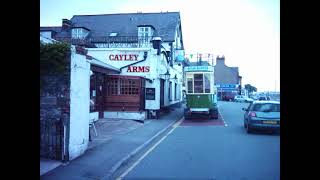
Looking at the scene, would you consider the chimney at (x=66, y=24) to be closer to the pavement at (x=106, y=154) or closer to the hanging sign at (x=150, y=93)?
the hanging sign at (x=150, y=93)

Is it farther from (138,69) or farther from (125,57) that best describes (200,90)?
(125,57)

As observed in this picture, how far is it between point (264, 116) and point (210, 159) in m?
7.26

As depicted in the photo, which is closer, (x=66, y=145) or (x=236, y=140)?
(x=66, y=145)

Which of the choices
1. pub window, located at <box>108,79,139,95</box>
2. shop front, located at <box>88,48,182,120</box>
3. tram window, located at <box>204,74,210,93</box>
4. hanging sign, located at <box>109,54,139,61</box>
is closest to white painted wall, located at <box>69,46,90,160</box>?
shop front, located at <box>88,48,182,120</box>

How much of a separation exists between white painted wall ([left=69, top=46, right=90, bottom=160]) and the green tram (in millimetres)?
16338

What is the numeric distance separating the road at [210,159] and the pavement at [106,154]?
440 millimetres

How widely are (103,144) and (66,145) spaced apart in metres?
3.61

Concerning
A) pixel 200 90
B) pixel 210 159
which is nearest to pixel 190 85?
pixel 200 90

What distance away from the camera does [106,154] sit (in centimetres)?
1248

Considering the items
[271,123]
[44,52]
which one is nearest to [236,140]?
[271,123]

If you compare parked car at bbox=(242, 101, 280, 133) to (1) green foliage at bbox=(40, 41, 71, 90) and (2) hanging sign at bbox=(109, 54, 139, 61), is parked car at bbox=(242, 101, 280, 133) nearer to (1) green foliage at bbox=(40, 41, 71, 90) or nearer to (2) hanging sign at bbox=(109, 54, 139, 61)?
(1) green foliage at bbox=(40, 41, 71, 90)

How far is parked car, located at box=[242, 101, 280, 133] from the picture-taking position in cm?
1852
